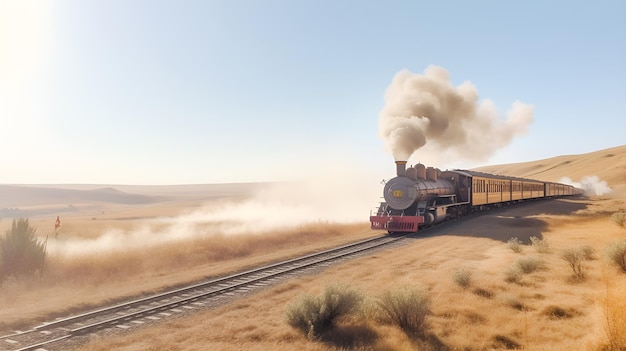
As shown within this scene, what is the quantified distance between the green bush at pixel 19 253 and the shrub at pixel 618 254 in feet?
69.8

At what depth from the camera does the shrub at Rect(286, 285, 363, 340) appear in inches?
336

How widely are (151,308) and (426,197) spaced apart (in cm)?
1886

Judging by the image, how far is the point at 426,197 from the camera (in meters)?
25.3

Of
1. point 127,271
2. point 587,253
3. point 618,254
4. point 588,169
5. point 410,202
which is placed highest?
point 588,169

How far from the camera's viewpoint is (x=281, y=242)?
25.2 metres

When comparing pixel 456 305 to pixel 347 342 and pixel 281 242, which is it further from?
pixel 281 242

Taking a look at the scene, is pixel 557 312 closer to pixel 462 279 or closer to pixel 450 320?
pixel 450 320

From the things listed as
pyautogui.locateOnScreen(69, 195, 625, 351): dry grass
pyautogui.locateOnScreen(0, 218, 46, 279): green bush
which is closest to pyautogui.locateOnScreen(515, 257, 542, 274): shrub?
pyautogui.locateOnScreen(69, 195, 625, 351): dry grass

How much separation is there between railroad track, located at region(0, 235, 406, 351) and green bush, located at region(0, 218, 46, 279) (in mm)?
8570

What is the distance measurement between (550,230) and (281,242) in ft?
53.1

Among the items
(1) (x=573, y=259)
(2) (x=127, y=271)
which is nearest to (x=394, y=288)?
(1) (x=573, y=259)

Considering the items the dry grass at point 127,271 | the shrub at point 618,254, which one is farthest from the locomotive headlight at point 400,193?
the shrub at point 618,254

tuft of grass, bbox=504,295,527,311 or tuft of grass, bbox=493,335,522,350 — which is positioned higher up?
tuft of grass, bbox=504,295,527,311

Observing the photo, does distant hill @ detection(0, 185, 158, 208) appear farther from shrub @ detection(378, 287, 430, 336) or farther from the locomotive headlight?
shrub @ detection(378, 287, 430, 336)
